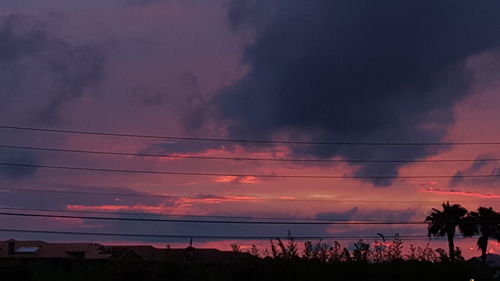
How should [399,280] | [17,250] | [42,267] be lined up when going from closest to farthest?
[42,267] < [399,280] < [17,250]

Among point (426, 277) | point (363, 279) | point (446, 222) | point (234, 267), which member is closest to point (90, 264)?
point (234, 267)

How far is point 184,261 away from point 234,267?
1982 mm

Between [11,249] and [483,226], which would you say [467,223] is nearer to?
[483,226]

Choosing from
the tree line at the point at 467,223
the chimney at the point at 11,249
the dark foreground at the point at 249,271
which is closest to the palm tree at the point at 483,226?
the tree line at the point at 467,223

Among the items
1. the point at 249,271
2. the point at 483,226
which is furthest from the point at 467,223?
the point at 249,271

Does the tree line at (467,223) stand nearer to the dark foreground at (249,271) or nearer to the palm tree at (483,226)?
the palm tree at (483,226)

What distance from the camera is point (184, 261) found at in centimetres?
3112

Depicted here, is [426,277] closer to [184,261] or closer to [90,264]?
[184,261]

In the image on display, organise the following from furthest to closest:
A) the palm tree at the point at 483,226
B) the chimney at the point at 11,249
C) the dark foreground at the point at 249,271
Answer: the palm tree at the point at 483,226 < the chimney at the point at 11,249 < the dark foreground at the point at 249,271

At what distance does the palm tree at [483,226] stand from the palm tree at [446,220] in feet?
2.06

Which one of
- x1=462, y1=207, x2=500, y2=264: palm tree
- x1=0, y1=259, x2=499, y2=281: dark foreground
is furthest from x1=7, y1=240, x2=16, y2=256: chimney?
x1=462, y1=207, x2=500, y2=264: palm tree

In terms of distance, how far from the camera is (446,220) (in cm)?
6028

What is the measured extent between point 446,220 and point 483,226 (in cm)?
326

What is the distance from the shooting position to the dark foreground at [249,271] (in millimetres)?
30250
